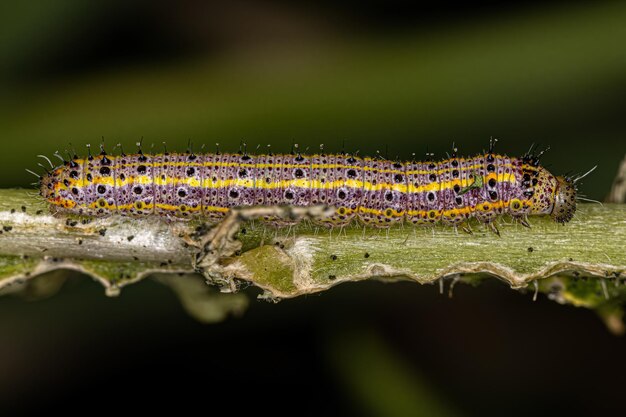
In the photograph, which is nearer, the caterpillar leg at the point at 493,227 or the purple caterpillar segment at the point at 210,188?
the caterpillar leg at the point at 493,227

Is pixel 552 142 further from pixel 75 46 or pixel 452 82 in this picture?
pixel 75 46

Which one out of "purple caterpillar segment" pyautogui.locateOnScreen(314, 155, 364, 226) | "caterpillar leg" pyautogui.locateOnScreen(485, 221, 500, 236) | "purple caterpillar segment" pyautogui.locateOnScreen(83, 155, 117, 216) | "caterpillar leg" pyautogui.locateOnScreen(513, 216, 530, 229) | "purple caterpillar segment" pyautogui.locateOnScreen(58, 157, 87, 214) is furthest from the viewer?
"purple caterpillar segment" pyautogui.locateOnScreen(314, 155, 364, 226)

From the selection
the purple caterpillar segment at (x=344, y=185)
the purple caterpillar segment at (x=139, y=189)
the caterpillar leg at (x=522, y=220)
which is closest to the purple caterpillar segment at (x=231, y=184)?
the purple caterpillar segment at (x=139, y=189)

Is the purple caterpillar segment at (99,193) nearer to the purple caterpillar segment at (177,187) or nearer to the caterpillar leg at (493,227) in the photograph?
the purple caterpillar segment at (177,187)

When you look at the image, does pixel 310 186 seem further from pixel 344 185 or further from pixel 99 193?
pixel 99 193

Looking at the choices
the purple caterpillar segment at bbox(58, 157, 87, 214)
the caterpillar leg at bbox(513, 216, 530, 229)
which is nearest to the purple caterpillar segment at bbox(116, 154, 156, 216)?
the purple caterpillar segment at bbox(58, 157, 87, 214)

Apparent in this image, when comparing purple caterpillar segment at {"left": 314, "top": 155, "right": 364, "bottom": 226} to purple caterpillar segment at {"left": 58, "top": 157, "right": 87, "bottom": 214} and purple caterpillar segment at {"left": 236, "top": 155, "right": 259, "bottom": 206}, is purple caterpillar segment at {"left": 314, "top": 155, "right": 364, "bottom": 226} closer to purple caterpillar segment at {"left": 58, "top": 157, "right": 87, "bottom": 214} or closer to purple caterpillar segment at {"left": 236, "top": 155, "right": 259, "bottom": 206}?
purple caterpillar segment at {"left": 236, "top": 155, "right": 259, "bottom": 206}

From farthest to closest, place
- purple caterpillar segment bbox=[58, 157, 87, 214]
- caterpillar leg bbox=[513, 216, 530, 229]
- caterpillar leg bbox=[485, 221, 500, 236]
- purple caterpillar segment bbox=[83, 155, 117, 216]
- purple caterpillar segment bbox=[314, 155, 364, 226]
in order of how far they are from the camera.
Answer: purple caterpillar segment bbox=[314, 155, 364, 226]
purple caterpillar segment bbox=[83, 155, 117, 216]
purple caterpillar segment bbox=[58, 157, 87, 214]
caterpillar leg bbox=[513, 216, 530, 229]
caterpillar leg bbox=[485, 221, 500, 236]
